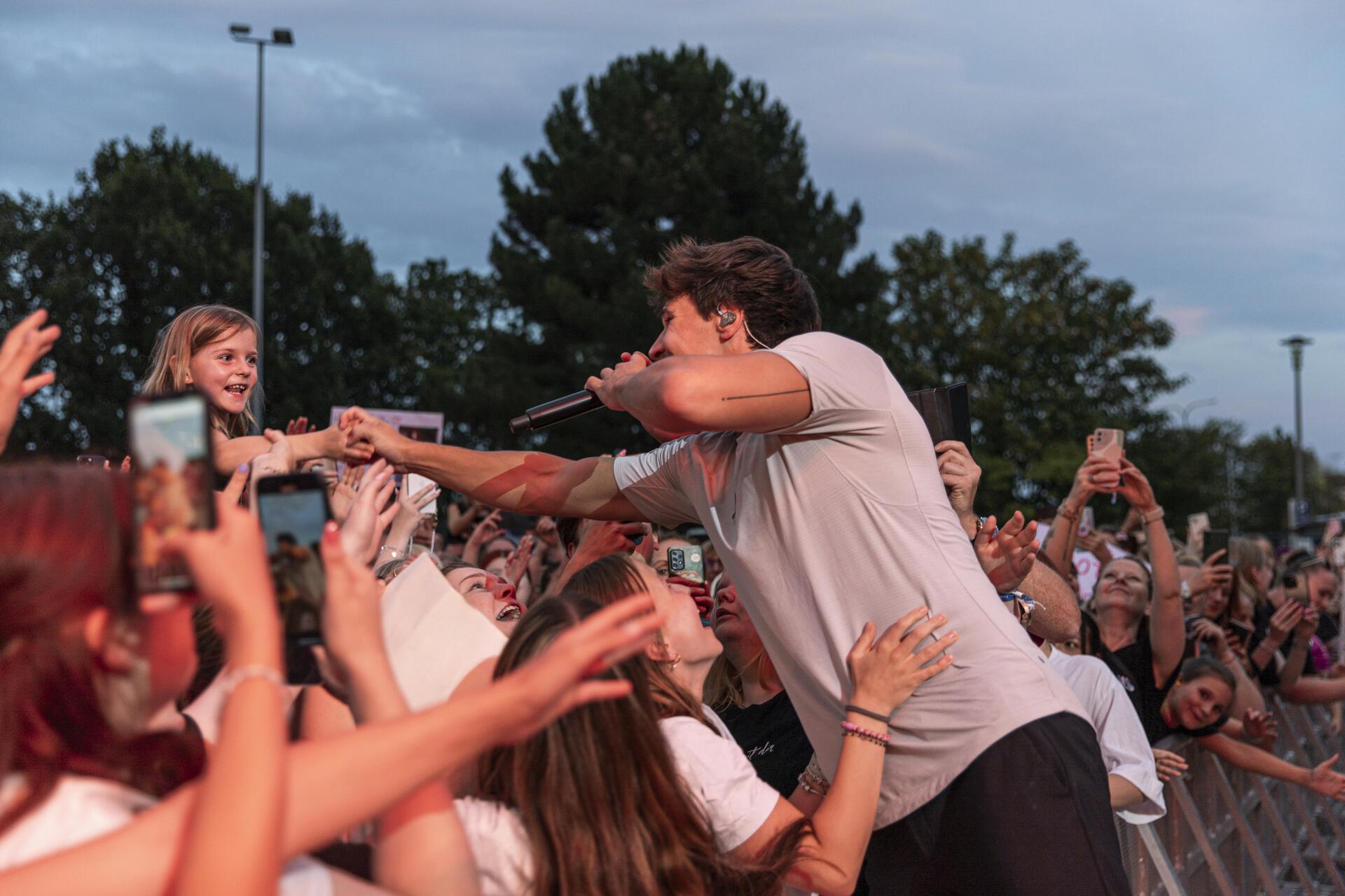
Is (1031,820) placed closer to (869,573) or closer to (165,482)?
(869,573)

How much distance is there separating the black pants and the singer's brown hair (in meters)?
1.13

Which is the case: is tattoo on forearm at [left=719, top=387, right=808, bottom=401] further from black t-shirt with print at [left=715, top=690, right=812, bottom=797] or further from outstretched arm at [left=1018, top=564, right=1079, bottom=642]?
outstretched arm at [left=1018, top=564, right=1079, bottom=642]

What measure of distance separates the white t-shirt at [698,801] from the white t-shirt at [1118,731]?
2097 millimetres

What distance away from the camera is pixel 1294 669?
884 cm

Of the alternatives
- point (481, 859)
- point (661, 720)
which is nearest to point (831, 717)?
point (661, 720)

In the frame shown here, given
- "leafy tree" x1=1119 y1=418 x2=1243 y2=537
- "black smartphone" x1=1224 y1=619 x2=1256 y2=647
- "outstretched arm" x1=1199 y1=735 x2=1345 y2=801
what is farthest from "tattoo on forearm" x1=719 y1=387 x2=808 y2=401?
"leafy tree" x1=1119 y1=418 x2=1243 y2=537

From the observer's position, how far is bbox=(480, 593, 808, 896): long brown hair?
2082 millimetres

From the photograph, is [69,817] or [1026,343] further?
[1026,343]

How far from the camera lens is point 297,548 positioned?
158cm

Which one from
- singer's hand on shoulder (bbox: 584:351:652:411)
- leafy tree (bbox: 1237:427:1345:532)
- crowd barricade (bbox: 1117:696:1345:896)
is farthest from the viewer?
leafy tree (bbox: 1237:427:1345:532)

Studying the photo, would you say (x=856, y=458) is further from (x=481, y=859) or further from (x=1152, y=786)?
(x=1152, y=786)

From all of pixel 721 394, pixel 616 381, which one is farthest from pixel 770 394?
pixel 616 381

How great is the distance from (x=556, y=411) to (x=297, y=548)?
1742 millimetres

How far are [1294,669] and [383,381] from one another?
103ft
